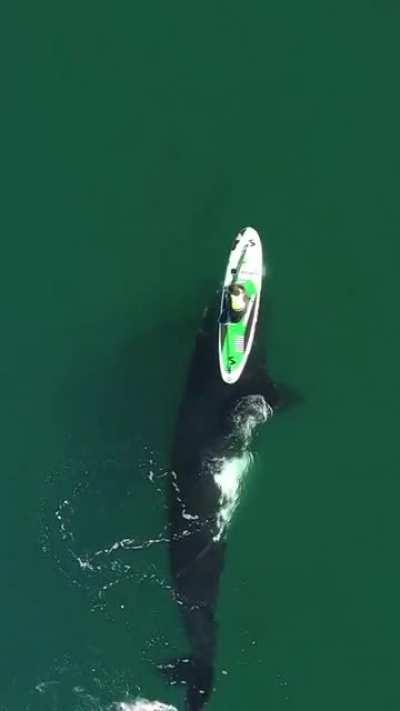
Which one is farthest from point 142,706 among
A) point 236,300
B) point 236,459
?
point 236,300

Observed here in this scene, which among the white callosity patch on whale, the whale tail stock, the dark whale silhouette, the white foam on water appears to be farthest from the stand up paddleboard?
the white foam on water

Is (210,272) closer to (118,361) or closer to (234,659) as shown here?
(118,361)

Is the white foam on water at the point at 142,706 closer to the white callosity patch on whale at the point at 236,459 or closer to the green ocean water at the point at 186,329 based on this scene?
the green ocean water at the point at 186,329

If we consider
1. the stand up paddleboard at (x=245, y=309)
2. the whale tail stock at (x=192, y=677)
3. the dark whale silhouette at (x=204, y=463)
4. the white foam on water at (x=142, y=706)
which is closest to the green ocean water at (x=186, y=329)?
the whale tail stock at (x=192, y=677)

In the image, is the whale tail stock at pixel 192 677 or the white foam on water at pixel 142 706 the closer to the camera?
the whale tail stock at pixel 192 677

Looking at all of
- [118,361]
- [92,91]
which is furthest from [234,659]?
[92,91]

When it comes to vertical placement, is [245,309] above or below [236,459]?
above

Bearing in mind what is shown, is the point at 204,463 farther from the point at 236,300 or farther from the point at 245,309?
the point at 236,300
